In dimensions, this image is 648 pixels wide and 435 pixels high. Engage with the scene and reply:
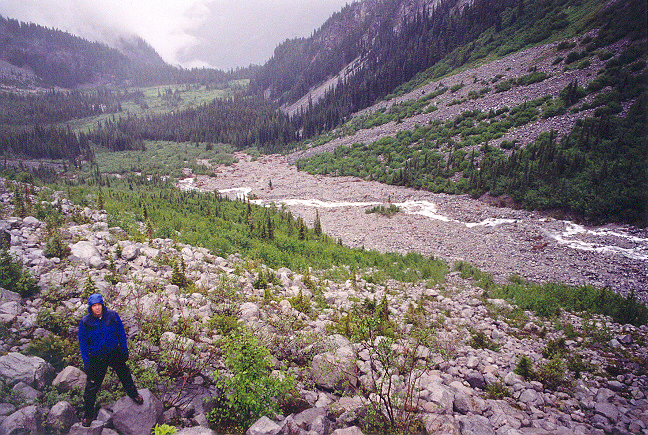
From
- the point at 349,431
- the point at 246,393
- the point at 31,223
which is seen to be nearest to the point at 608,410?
the point at 349,431

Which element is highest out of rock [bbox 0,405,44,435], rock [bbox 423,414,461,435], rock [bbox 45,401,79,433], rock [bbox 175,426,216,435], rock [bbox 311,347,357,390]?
rock [bbox 0,405,44,435]

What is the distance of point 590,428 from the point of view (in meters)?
4.32

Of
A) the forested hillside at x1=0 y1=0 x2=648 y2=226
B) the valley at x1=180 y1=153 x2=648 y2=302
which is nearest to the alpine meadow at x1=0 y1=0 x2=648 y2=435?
the valley at x1=180 y1=153 x2=648 y2=302

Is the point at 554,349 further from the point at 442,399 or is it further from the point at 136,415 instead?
the point at 136,415

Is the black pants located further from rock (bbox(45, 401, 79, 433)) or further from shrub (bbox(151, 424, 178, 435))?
shrub (bbox(151, 424, 178, 435))

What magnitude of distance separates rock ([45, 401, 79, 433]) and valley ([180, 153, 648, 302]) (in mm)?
13544

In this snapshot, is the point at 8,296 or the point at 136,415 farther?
the point at 8,296

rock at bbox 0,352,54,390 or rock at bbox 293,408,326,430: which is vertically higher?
rock at bbox 0,352,54,390

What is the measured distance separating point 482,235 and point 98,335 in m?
18.2

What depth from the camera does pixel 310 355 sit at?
5445mm

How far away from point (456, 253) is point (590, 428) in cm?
1080

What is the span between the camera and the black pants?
138 inches

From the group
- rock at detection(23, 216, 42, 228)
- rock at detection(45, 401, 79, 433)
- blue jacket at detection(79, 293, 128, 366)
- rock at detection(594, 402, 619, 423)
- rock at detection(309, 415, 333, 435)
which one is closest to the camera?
rock at detection(45, 401, 79, 433)

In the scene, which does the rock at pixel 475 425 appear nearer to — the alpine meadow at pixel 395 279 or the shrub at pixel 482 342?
the alpine meadow at pixel 395 279
